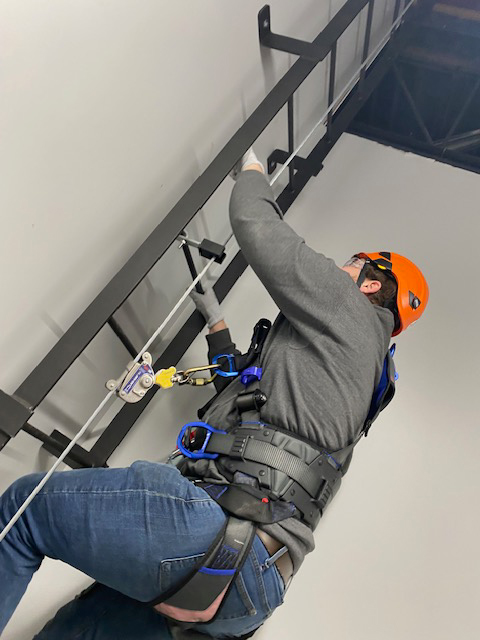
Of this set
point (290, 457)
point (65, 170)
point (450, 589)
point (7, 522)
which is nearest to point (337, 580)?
point (450, 589)

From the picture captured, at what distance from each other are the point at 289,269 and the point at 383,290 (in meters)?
0.35

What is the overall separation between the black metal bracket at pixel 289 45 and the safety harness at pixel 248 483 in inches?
32.8

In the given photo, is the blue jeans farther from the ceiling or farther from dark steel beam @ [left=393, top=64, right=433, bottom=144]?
dark steel beam @ [left=393, top=64, right=433, bottom=144]

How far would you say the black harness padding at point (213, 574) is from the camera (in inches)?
34.2

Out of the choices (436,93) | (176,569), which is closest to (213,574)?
(176,569)

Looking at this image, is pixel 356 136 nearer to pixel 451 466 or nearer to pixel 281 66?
pixel 281 66

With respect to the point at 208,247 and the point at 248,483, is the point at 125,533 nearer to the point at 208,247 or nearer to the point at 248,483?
the point at 248,483

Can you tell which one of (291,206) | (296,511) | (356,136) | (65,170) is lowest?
(296,511)

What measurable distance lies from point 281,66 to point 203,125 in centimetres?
42

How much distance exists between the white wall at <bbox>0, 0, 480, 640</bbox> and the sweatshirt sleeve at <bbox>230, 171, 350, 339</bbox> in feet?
0.91

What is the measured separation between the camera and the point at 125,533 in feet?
2.81

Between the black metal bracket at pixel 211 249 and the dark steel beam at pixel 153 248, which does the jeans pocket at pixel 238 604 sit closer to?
the dark steel beam at pixel 153 248

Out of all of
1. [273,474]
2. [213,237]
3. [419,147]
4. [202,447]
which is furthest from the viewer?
[419,147]

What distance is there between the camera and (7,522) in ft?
2.87
